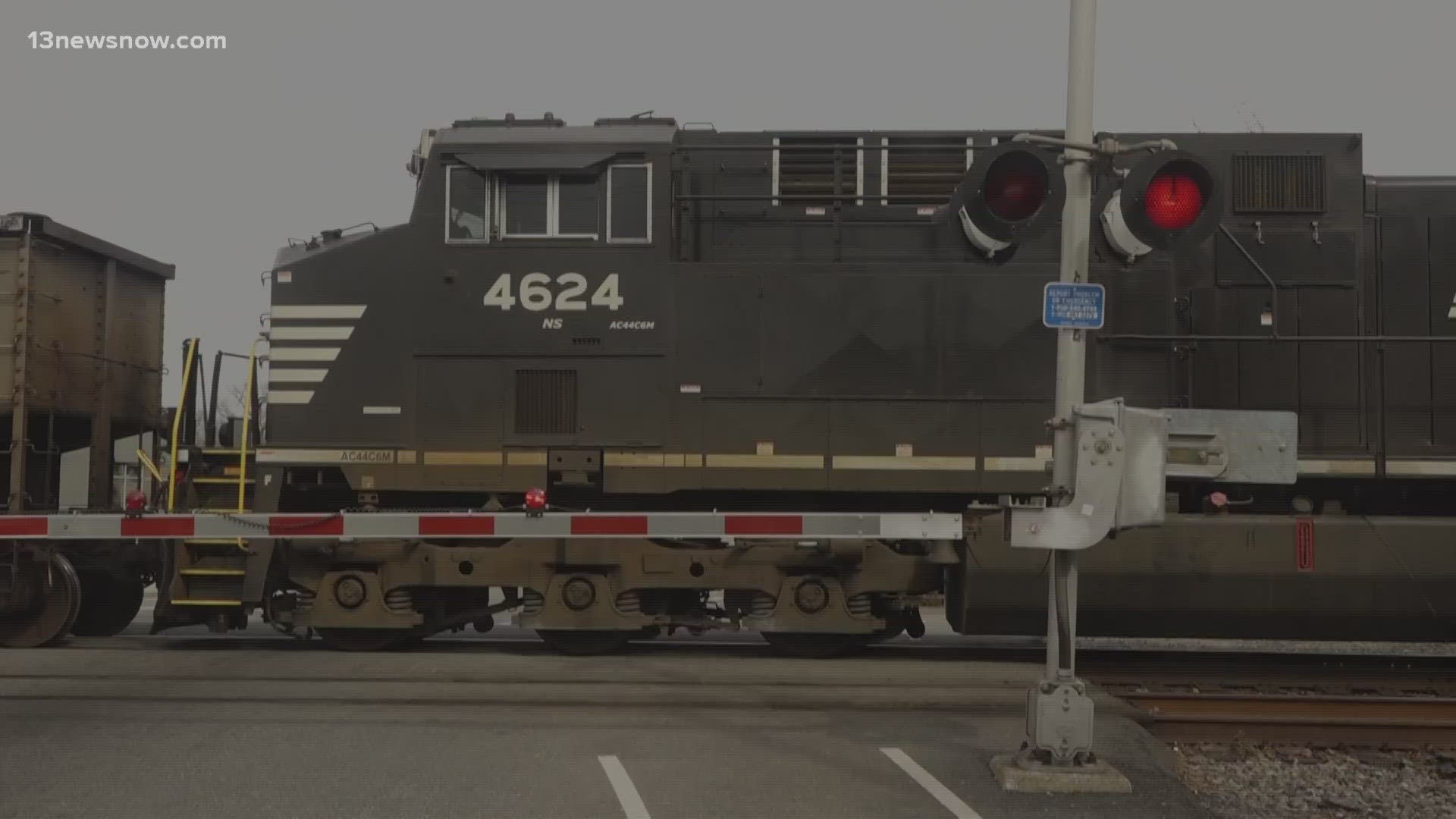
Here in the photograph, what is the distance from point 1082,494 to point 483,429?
5.22 meters

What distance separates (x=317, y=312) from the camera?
30.6 feet

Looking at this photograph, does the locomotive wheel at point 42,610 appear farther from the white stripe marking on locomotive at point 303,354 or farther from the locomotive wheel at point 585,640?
the locomotive wheel at point 585,640

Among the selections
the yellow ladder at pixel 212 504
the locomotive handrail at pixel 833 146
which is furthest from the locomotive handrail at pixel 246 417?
the locomotive handrail at pixel 833 146

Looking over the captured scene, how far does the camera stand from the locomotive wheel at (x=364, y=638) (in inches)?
369

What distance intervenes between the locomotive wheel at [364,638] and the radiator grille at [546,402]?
197cm

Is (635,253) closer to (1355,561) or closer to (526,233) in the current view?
(526,233)

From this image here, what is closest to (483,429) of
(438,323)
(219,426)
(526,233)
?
(438,323)

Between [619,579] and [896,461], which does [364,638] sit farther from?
[896,461]

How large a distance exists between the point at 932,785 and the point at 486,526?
404 centimetres

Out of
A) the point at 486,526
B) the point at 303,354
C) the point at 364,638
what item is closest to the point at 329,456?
the point at 303,354

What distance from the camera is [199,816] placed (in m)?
5.16

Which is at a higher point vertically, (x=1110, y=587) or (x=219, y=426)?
(x=219, y=426)

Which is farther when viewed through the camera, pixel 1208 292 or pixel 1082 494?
pixel 1208 292

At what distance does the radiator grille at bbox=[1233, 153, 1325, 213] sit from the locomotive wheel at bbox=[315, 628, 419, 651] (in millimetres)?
7757
